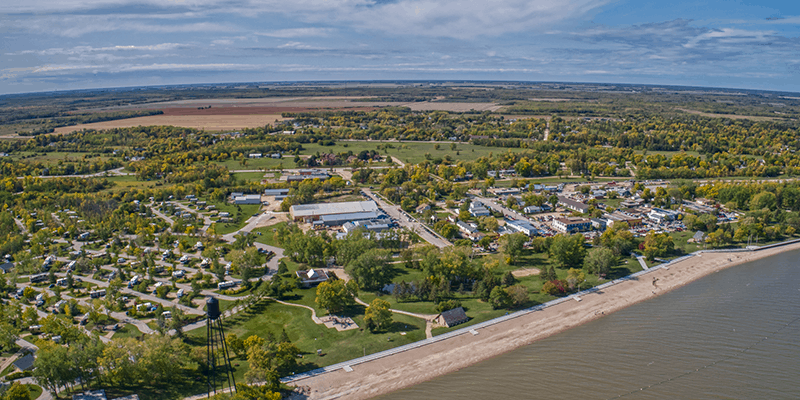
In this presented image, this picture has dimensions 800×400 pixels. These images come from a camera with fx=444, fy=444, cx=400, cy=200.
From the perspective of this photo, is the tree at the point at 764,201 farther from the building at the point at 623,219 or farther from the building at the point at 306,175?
the building at the point at 306,175

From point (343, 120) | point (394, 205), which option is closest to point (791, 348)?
point (394, 205)

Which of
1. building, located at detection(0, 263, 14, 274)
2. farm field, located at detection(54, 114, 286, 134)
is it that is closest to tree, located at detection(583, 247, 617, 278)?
building, located at detection(0, 263, 14, 274)

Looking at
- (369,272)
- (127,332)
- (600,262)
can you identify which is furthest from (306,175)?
(600,262)

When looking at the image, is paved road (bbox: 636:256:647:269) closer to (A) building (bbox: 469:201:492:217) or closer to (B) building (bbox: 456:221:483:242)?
(B) building (bbox: 456:221:483:242)

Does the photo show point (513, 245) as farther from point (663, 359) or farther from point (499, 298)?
point (663, 359)

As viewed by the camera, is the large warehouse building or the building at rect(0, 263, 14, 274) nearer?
the building at rect(0, 263, 14, 274)

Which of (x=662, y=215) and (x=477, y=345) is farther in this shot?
(x=662, y=215)
